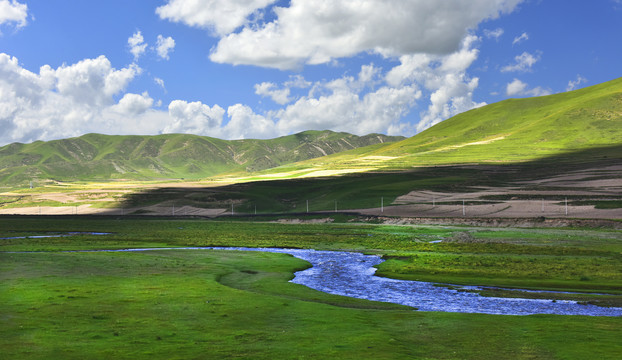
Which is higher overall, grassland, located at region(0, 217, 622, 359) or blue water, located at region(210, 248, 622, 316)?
grassland, located at region(0, 217, 622, 359)

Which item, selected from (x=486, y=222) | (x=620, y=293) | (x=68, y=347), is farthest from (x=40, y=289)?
(x=486, y=222)

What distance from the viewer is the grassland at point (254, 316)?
25.9 m

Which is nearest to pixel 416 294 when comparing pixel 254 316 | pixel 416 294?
pixel 416 294

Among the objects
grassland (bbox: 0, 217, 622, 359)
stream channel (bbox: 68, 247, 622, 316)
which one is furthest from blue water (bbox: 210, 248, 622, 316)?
grassland (bbox: 0, 217, 622, 359)

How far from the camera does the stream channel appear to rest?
38.9 metres

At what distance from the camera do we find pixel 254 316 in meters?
34.2

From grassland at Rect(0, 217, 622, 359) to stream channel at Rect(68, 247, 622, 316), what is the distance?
2929 millimetres

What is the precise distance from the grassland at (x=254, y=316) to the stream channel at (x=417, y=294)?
293cm

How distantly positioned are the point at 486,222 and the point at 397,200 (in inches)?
2329

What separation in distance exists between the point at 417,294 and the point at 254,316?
1813cm

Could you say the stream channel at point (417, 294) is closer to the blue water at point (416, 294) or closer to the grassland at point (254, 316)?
the blue water at point (416, 294)

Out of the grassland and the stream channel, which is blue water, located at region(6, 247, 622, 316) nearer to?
the stream channel

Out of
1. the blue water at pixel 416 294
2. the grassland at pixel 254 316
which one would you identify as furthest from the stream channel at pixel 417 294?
the grassland at pixel 254 316

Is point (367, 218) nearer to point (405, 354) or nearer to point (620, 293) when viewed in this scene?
point (620, 293)
